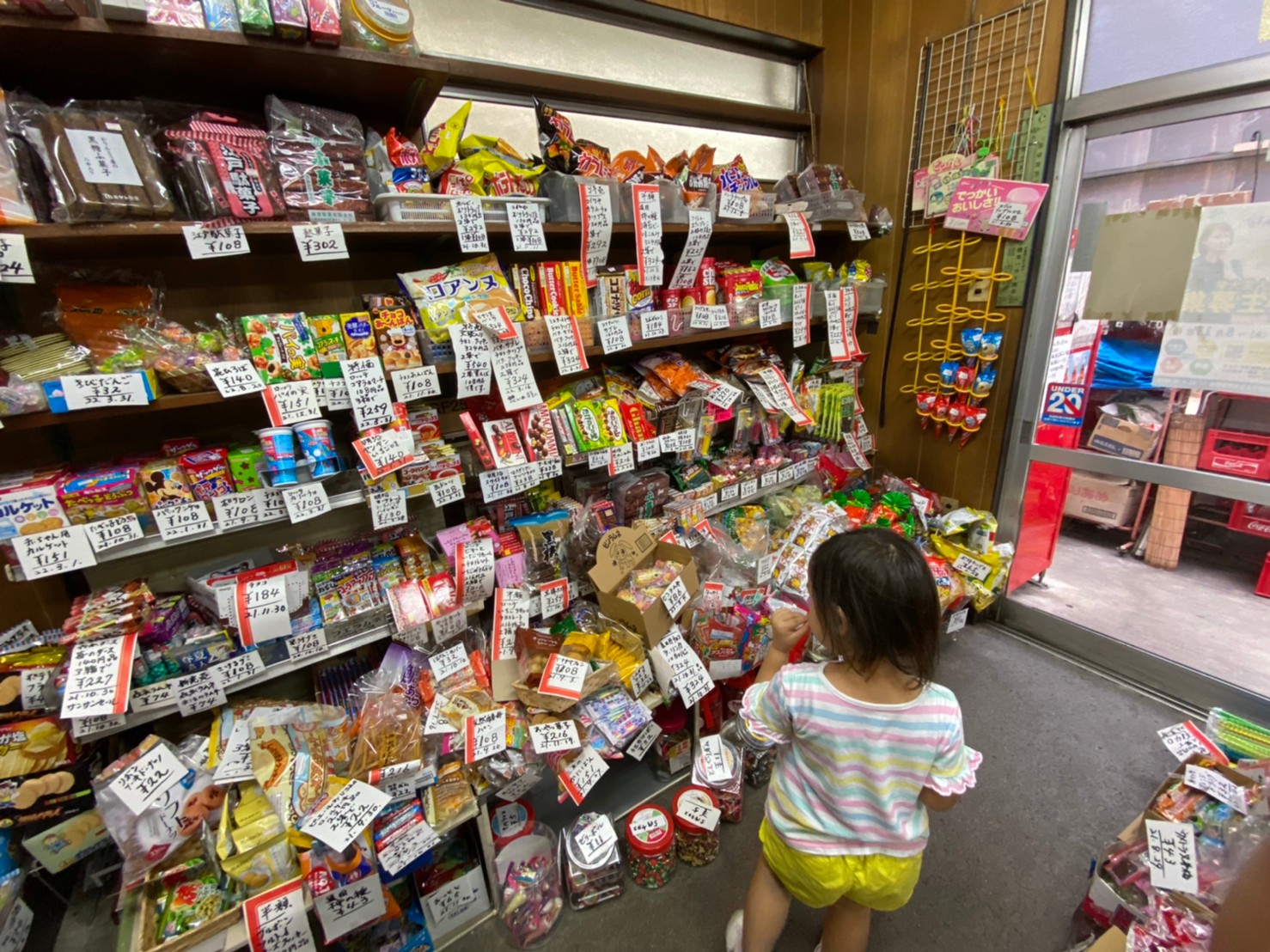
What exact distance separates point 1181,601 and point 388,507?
12.9 ft

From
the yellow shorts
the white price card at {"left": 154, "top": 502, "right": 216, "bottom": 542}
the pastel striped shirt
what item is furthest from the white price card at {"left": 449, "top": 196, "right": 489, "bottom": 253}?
the yellow shorts

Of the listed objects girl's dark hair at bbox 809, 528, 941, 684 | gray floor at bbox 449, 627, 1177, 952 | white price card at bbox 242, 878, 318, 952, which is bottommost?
gray floor at bbox 449, 627, 1177, 952

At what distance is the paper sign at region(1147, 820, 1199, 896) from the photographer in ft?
4.21

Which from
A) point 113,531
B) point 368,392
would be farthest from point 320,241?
point 113,531

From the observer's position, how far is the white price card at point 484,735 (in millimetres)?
1473

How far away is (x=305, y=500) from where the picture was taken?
136cm

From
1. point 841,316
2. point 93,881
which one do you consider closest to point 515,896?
point 93,881

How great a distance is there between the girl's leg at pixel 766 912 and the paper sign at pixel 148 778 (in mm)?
1373

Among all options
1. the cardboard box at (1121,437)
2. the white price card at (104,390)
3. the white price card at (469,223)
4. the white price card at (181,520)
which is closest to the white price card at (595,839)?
the white price card at (181,520)

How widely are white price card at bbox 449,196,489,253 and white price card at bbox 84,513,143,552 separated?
3.24 ft

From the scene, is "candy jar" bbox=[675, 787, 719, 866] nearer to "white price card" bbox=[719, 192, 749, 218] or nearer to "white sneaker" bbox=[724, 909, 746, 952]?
"white sneaker" bbox=[724, 909, 746, 952]

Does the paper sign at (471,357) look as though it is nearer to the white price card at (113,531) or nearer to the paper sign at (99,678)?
the white price card at (113,531)

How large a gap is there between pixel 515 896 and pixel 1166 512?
3794 millimetres

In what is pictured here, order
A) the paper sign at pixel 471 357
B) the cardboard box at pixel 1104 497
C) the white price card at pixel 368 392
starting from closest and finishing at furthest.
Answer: the white price card at pixel 368 392 < the paper sign at pixel 471 357 < the cardboard box at pixel 1104 497
